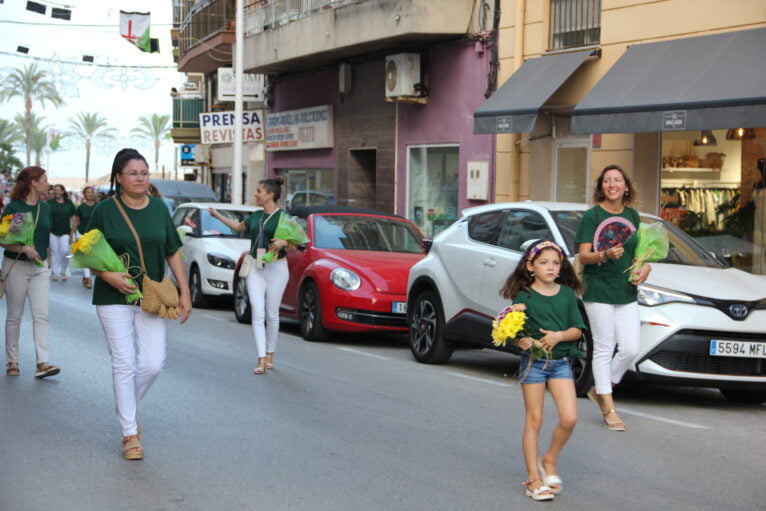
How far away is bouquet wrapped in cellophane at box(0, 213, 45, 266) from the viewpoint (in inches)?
385

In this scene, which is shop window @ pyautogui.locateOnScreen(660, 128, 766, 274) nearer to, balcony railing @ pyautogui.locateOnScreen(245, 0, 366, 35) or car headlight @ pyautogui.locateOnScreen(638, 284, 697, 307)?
car headlight @ pyautogui.locateOnScreen(638, 284, 697, 307)

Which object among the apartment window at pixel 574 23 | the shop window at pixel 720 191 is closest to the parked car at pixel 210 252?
the apartment window at pixel 574 23

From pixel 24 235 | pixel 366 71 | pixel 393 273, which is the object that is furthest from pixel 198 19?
pixel 24 235

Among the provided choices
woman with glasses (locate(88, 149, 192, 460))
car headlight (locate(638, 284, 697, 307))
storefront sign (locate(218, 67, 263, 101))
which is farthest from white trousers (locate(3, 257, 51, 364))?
storefront sign (locate(218, 67, 263, 101))

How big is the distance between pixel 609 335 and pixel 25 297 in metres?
5.14

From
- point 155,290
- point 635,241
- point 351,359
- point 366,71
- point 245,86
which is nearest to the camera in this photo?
point 155,290

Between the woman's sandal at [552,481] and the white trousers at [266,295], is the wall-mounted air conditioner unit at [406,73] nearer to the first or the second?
the white trousers at [266,295]

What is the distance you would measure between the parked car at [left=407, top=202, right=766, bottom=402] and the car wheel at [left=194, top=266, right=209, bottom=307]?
646 centimetres

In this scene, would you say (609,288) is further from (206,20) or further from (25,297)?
(206,20)

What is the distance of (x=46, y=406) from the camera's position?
8.55m

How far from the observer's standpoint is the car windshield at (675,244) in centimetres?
991

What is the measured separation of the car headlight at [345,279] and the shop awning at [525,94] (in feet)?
18.9

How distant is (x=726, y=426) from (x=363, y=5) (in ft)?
52.0

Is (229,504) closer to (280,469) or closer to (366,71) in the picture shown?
(280,469)
